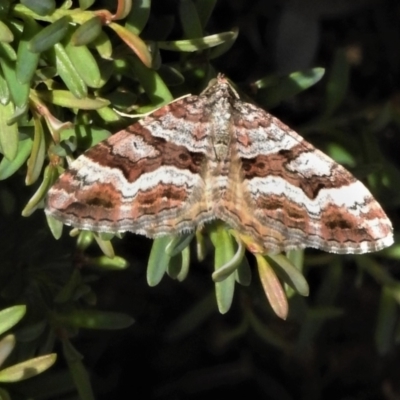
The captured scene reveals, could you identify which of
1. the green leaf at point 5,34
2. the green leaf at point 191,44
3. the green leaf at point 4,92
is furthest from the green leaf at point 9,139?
the green leaf at point 191,44

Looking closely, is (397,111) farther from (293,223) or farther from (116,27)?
(116,27)

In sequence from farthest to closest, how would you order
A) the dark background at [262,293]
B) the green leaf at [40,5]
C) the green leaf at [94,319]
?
the dark background at [262,293] → the green leaf at [94,319] → the green leaf at [40,5]

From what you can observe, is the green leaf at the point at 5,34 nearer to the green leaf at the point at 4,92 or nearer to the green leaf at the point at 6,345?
the green leaf at the point at 4,92

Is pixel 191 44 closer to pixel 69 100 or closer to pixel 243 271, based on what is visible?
pixel 69 100

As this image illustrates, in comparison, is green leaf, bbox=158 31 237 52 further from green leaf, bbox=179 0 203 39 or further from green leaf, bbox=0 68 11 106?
green leaf, bbox=0 68 11 106

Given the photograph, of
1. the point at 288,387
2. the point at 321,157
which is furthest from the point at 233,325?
the point at 321,157

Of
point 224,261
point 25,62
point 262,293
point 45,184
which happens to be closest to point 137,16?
point 25,62

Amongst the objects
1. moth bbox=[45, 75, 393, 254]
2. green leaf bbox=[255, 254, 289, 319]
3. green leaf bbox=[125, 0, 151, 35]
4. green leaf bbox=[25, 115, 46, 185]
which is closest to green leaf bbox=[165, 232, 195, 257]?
moth bbox=[45, 75, 393, 254]
